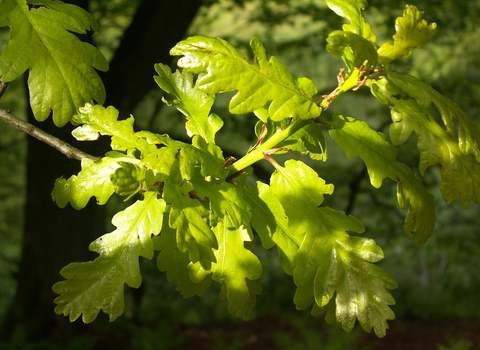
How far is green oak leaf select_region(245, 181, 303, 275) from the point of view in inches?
39.8

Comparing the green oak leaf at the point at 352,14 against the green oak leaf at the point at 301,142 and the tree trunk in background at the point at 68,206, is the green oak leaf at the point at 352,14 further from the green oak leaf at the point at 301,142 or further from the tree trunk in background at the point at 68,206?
the tree trunk in background at the point at 68,206

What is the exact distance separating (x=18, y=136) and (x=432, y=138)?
9485 mm

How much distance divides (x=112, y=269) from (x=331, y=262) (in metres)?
0.51

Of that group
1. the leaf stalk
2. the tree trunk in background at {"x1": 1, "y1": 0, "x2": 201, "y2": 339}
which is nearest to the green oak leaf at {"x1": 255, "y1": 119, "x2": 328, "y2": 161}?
the leaf stalk

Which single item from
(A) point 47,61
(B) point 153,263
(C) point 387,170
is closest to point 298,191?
(C) point 387,170

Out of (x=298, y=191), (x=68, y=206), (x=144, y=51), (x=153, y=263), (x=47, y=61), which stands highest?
(x=47, y=61)

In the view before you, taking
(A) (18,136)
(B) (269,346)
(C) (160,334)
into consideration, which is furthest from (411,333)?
(A) (18,136)

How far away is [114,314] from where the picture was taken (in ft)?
3.05

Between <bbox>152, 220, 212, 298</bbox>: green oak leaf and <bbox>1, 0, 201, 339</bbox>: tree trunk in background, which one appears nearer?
<bbox>152, 220, 212, 298</bbox>: green oak leaf

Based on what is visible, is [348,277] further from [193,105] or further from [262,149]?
[193,105]

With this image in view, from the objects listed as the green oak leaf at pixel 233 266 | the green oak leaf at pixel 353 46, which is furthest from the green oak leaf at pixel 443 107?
the green oak leaf at pixel 233 266

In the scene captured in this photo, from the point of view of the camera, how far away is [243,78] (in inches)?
32.9

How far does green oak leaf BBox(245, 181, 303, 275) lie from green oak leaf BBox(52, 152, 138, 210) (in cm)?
31

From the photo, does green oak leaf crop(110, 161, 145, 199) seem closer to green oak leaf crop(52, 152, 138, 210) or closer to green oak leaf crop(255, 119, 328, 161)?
green oak leaf crop(52, 152, 138, 210)
